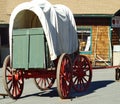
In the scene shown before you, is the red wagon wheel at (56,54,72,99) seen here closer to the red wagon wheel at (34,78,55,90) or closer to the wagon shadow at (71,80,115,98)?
the wagon shadow at (71,80,115,98)

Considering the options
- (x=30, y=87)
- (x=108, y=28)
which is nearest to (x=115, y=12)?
(x=108, y=28)

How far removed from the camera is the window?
30016 mm

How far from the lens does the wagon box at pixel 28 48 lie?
1347 cm

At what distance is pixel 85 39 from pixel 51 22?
16.9 m

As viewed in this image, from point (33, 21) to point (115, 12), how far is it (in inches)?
610

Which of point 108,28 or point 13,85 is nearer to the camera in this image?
point 13,85

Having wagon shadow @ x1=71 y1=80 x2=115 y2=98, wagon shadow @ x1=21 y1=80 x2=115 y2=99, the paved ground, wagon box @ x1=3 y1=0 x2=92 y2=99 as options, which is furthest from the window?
wagon box @ x1=3 y1=0 x2=92 y2=99

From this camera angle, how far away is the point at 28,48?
1370 centimetres

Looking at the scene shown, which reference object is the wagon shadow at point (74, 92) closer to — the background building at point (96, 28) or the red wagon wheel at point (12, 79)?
the red wagon wheel at point (12, 79)

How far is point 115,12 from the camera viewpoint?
96.9ft

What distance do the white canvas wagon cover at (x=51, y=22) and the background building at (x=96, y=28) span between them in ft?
46.8

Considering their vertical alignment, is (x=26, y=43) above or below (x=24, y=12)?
below

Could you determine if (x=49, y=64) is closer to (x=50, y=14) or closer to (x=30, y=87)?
(x=50, y=14)

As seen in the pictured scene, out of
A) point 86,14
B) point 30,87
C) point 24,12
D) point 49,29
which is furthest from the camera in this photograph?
point 86,14
